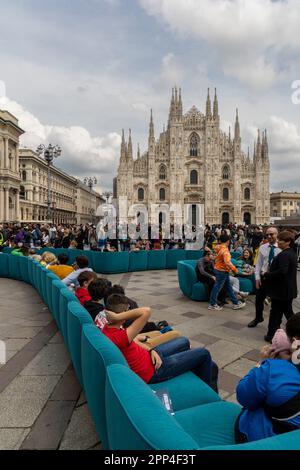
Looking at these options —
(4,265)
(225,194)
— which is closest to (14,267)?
(4,265)

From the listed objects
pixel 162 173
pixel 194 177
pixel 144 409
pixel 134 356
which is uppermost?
pixel 162 173

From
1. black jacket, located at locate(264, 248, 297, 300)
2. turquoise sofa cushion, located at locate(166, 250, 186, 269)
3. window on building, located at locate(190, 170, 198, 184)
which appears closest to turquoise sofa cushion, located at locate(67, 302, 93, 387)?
black jacket, located at locate(264, 248, 297, 300)

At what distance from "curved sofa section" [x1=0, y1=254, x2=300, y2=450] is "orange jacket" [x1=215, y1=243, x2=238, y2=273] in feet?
11.0

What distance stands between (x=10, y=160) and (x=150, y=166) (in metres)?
21.1

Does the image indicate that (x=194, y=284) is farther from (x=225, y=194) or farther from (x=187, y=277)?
(x=225, y=194)

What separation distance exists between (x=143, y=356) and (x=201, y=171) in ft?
172

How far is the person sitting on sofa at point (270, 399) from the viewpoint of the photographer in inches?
58.0

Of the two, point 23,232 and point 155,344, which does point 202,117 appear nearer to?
point 23,232

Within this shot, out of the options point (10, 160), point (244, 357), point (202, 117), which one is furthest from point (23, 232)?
point (202, 117)

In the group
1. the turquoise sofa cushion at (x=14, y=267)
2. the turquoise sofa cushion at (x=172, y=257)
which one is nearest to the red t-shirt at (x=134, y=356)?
the turquoise sofa cushion at (x=14, y=267)

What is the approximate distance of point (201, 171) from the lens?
52.7m

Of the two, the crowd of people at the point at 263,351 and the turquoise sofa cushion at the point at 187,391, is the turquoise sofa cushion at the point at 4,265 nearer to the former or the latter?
the crowd of people at the point at 263,351

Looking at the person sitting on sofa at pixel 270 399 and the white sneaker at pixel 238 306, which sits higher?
the person sitting on sofa at pixel 270 399

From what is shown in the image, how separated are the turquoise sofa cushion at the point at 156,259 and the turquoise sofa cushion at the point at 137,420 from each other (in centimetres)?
1009
